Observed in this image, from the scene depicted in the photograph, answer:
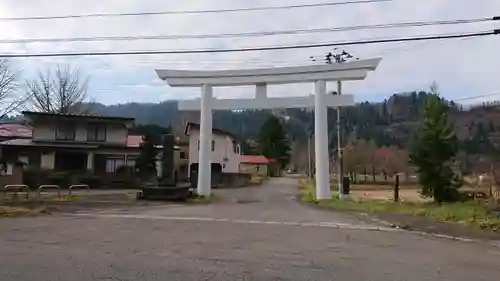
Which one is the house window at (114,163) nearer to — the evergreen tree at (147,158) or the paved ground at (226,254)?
the evergreen tree at (147,158)

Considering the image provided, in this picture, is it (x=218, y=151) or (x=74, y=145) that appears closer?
(x=74, y=145)

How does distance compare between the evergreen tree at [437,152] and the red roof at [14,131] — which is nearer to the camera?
the evergreen tree at [437,152]

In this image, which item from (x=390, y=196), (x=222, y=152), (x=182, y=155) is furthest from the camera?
(x=182, y=155)

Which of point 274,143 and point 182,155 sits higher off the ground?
point 274,143

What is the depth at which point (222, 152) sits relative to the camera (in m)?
56.0

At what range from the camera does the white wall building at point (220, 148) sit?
5306 cm

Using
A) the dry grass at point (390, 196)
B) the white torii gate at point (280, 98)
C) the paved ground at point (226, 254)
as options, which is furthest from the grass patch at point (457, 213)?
the white torii gate at point (280, 98)

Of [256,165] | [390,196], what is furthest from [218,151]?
[390,196]

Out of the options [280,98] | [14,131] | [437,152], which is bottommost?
[437,152]

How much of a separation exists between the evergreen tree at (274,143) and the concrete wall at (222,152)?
2601cm

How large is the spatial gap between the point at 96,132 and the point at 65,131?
2446mm

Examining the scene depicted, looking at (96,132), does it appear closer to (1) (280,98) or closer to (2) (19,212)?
(1) (280,98)

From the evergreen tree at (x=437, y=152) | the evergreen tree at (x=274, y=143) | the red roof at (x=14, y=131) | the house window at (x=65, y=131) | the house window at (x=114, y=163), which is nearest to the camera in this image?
the evergreen tree at (x=437, y=152)

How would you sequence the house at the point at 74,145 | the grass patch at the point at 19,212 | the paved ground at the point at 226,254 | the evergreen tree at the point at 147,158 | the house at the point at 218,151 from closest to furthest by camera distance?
1. the paved ground at the point at 226,254
2. the grass patch at the point at 19,212
3. the house at the point at 74,145
4. the evergreen tree at the point at 147,158
5. the house at the point at 218,151
